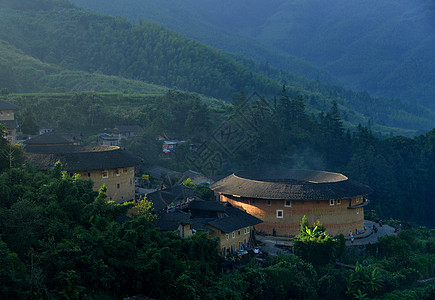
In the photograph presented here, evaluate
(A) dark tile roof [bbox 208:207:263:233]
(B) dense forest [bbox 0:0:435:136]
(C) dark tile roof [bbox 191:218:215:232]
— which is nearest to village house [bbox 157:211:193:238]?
(C) dark tile roof [bbox 191:218:215:232]

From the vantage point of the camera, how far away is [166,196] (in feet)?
106

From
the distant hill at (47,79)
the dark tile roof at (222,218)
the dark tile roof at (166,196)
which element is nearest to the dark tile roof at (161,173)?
the dark tile roof at (166,196)

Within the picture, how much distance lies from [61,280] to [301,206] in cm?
1975

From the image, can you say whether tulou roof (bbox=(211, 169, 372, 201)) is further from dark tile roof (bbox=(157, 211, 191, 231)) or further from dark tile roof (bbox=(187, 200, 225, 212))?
dark tile roof (bbox=(157, 211, 191, 231))

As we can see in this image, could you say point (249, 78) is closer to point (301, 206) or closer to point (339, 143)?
point (339, 143)

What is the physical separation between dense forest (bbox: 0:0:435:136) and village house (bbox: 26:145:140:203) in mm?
60000

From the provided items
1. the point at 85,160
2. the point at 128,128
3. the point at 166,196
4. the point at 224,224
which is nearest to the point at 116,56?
the point at 128,128

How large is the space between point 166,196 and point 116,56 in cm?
8998

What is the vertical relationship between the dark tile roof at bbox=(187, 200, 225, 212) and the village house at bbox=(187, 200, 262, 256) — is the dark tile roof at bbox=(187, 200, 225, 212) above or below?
above

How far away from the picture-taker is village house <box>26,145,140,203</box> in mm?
31172

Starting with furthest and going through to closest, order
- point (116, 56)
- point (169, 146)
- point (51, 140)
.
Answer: point (116, 56) < point (169, 146) < point (51, 140)

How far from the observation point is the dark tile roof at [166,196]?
3080cm

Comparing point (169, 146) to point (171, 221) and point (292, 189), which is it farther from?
point (171, 221)

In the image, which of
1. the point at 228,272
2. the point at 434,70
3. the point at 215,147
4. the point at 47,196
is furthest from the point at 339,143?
the point at 434,70
